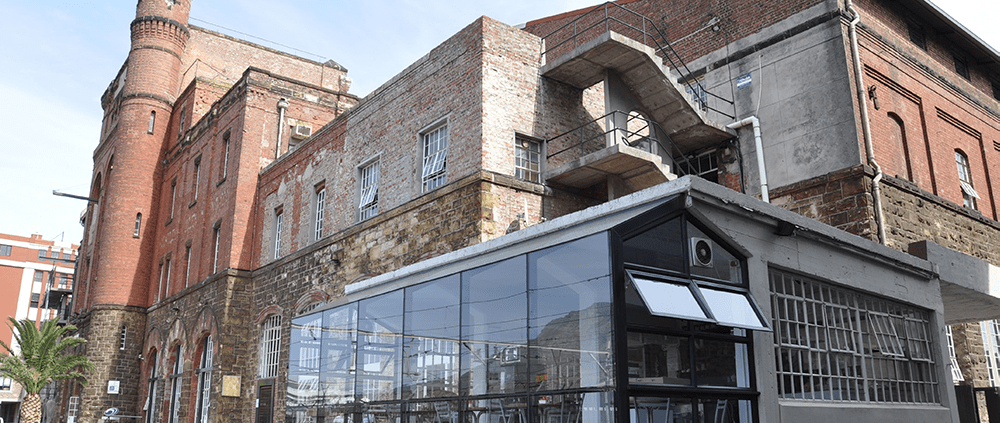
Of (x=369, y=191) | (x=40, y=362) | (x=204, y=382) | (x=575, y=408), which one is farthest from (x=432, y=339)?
(x=40, y=362)

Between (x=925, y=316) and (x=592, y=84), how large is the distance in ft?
26.6

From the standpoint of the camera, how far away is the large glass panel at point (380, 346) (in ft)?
38.1

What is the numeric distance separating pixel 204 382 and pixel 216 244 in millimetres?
4736

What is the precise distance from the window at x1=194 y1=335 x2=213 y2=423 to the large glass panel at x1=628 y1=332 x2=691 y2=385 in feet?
59.8

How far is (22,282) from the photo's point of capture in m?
69.2

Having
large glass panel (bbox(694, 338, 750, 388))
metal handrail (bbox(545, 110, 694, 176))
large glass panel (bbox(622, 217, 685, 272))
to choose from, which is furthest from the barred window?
metal handrail (bbox(545, 110, 694, 176))

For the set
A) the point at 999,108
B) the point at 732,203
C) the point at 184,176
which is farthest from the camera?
the point at 184,176

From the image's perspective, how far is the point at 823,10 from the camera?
51.1 ft

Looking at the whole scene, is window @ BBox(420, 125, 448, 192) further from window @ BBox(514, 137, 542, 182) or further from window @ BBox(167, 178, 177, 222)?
window @ BBox(167, 178, 177, 222)

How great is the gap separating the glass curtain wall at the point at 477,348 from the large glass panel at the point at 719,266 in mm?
1281

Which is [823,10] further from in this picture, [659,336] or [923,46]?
[659,336]

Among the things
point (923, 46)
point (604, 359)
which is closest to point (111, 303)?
point (604, 359)

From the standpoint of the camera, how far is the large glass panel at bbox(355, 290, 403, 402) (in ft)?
38.1

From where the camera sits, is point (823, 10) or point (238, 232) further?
point (238, 232)
